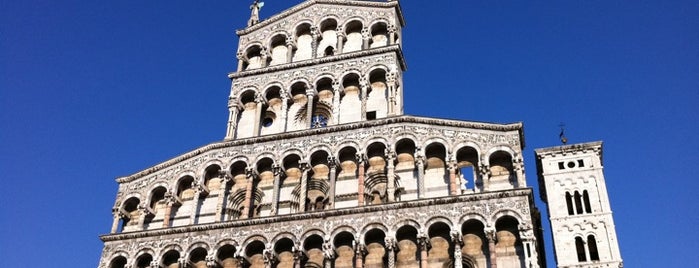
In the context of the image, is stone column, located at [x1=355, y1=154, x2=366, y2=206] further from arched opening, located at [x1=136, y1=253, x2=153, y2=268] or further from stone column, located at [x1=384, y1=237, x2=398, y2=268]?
arched opening, located at [x1=136, y1=253, x2=153, y2=268]

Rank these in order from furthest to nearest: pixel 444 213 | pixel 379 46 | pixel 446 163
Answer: pixel 379 46
pixel 446 163
pixel 444 213

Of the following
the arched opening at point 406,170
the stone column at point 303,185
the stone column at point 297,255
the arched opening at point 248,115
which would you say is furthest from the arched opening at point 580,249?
the arched opening at point 248,115

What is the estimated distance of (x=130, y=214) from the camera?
28594 mm

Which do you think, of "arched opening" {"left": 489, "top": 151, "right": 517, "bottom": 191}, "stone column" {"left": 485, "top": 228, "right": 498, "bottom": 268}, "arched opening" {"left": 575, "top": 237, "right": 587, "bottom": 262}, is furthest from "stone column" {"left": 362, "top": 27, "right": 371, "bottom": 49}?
"arched opening" {"left": 575, "top": 237, "right": 587, "bottom": 262}

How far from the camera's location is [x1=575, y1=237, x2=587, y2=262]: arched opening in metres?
23.0

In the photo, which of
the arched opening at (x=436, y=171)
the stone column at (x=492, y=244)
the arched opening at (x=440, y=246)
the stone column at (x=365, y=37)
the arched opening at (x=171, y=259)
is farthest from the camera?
the stone column at (x=365, y=37)

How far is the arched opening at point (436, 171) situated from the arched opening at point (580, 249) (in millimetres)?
4483

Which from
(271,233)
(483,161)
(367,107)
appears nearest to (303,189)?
(271,233)

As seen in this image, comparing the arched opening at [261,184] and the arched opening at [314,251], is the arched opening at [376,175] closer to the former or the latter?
the arched opening at [314,251]

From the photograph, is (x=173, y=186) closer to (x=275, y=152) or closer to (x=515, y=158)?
(x=275, y=152)

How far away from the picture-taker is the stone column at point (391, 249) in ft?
76.3

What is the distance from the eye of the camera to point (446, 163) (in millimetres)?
25266

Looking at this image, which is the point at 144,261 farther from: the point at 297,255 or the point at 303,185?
the point at 303,185

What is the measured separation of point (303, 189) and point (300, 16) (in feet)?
32.3
